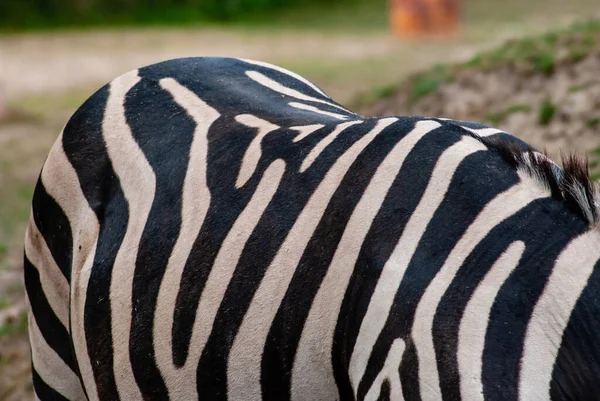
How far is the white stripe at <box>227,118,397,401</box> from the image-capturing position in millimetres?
1804

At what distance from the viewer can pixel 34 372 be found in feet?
8.38

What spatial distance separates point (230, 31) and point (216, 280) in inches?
591

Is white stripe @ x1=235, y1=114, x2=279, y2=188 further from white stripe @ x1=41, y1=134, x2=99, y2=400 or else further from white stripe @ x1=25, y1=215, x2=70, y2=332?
white stripe @ x1=25, y1=215, x2=70, y2=332

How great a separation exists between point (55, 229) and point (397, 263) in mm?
1186

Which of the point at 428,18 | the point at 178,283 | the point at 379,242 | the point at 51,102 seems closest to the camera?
the point at 379,242

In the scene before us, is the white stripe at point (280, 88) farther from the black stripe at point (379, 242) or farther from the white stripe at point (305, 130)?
the black stripe at point (379, 242)

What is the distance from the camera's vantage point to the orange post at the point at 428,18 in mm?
14266

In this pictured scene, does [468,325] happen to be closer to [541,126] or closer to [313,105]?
[313,105]

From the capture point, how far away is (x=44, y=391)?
2529 millimetres

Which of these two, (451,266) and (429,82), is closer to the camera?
(451,266)

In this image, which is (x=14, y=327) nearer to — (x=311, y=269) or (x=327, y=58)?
(x=311, y=269)

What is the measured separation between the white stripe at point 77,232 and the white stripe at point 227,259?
39cm

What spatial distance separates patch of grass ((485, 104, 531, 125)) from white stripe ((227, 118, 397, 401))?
3474 millimetres

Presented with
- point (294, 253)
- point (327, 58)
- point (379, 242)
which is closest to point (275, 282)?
point (294, 253)
